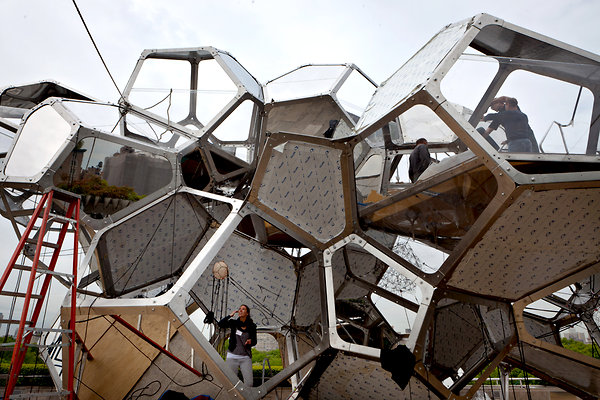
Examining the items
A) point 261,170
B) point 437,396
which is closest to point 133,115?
point 261,170

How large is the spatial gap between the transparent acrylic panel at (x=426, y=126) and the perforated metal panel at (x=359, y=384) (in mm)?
4358

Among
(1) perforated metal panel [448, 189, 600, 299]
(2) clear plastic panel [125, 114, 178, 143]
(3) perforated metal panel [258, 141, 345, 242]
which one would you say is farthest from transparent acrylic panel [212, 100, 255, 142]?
(1) perforated metal panel [448, 189, 600, 299]

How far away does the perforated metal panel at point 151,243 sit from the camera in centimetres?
912

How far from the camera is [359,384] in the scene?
27.2ft

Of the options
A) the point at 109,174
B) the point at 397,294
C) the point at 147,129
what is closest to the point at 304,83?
the point at 147,129

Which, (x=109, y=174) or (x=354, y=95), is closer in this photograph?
(x=109, y=174)

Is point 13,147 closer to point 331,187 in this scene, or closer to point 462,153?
point 331,187

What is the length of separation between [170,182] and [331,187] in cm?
374

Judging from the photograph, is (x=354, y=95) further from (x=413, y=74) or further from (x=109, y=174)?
(x=109, y=174)

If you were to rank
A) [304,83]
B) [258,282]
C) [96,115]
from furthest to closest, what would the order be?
[304,83] < [258,282] < [96,115]

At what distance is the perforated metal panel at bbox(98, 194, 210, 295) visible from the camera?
9125 mm

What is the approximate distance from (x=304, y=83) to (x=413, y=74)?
16.3 ft

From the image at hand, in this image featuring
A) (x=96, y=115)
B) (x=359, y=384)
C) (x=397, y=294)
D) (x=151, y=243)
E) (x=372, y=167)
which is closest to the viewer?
(x=359, y=384)

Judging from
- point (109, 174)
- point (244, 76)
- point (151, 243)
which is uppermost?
point (244, 76)
